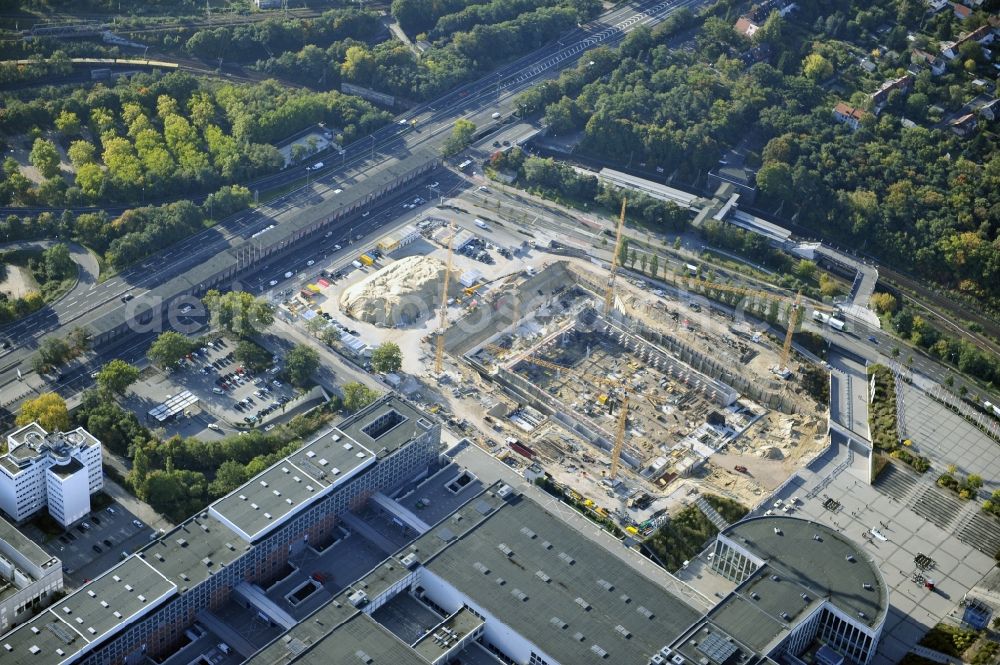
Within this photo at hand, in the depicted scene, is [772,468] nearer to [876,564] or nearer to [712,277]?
[876,564]

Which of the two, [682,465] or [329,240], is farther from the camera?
[329,240]

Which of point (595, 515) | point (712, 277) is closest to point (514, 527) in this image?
point (595, 515)

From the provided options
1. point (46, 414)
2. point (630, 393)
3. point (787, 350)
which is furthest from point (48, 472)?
point (787, 350)

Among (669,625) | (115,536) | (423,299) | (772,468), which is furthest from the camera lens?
(423,299)

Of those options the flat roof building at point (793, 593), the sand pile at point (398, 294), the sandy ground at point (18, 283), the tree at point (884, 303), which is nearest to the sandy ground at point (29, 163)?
the sandy ground at point (18, 283)

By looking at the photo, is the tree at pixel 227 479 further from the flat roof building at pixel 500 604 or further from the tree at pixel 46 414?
the flat roof building at pixel 500 604

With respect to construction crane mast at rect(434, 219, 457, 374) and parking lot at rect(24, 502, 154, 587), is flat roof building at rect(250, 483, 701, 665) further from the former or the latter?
construction crane mast at rect(434, 219, 457, 374)

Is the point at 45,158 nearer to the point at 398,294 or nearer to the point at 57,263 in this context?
the point at 57,263
